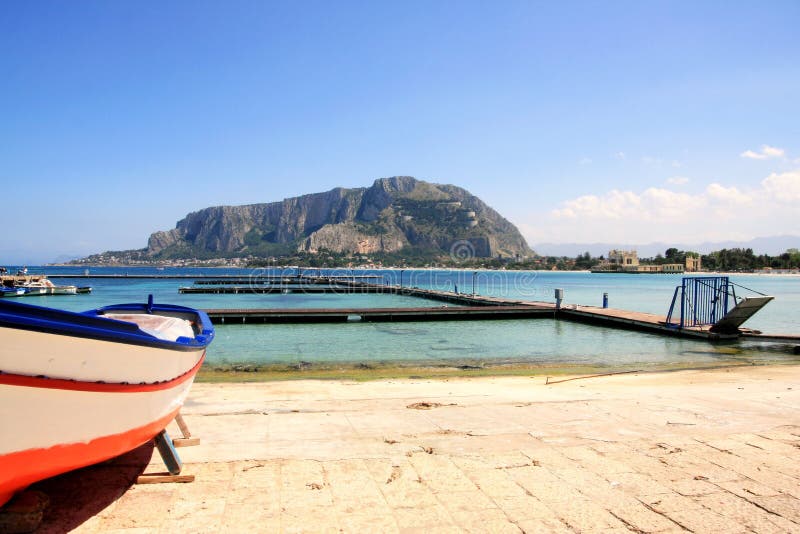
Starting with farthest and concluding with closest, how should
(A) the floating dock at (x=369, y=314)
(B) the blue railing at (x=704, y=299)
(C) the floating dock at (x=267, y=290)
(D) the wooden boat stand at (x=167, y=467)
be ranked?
(C) the floating dock at (x=267, y=290)
(A) the floating dock at (x=369, y=314)
(B) the blue railing at (x=704, y=299)
(D) the wooden boat stand at (x=167, y=467)

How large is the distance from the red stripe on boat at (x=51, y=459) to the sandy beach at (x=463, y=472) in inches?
18.2

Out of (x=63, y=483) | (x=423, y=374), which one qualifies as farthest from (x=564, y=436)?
(x=423, y=374)

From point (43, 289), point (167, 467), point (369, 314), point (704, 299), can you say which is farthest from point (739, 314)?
point (43, 289)

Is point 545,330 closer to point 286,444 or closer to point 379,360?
point 379,360

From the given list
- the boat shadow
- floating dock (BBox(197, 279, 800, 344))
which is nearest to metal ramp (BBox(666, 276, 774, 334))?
floating dock (BBox(197, 279, 800, 344))

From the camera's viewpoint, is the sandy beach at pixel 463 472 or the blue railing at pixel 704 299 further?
the blue railing at pixel 704 299

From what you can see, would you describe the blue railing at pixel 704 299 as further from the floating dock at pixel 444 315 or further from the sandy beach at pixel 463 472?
the sandy beach at pixel 463 472

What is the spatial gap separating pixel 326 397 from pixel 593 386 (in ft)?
18.9

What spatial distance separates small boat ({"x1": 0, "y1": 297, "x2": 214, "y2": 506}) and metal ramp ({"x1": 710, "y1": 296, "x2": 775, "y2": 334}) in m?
22.9

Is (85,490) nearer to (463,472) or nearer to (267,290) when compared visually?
(463,472)

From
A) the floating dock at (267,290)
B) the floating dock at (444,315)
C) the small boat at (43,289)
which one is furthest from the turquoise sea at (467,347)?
the small boat at (43,289)

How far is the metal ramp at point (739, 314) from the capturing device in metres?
21.8

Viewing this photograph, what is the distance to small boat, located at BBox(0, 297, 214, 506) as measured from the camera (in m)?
3.33

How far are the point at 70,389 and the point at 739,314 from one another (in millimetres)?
24351
